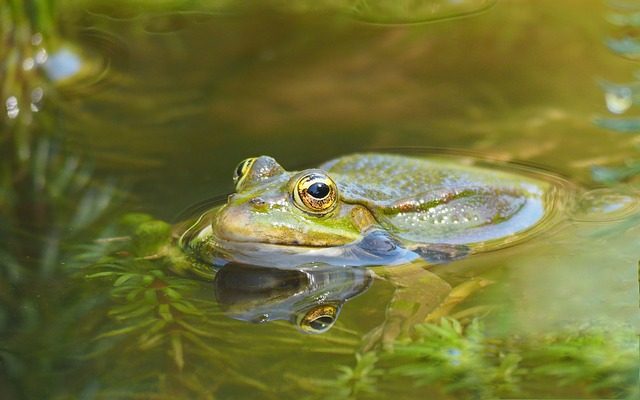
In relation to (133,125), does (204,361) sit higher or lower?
lower

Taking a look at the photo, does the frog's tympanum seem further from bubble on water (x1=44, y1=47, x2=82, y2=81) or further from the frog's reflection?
bubble on water (x1=44, y1=47, x2=82, y2=81)

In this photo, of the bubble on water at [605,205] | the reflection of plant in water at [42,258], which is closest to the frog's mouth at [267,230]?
the reflection of plant in water at [42,258]

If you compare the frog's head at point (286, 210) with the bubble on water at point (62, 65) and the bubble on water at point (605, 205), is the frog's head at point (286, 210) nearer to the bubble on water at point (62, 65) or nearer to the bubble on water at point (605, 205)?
the bubble on water at point (605, 205)

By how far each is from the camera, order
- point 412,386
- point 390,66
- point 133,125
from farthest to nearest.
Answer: point 390,66 < point 133,125 < point 412,386


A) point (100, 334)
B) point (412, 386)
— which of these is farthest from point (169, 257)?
point (412, 386)

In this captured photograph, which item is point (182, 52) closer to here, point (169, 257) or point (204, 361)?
point (169, 257)

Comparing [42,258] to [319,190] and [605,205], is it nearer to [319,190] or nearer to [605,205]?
[319,190]

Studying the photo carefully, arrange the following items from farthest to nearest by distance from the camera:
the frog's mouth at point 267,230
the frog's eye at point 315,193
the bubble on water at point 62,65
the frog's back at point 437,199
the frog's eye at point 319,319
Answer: the bubble on water at point 62,65 < the frog's back at point 437,199 < the frog's eye at point 315,193 < the frog's mouth at point 267,230 < the frog's eye at point 319,319

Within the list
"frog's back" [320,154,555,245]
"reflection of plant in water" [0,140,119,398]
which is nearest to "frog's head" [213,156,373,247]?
"frog's back" [320,154,555,245]
